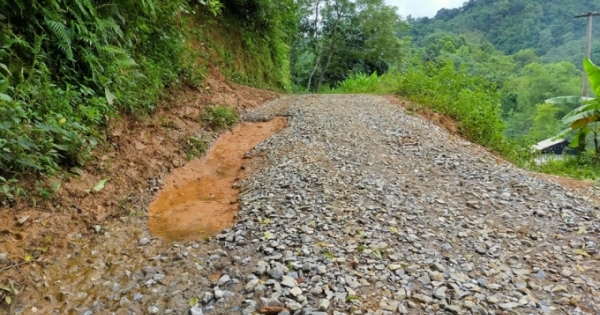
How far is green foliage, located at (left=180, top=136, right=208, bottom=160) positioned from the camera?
5.36 metres

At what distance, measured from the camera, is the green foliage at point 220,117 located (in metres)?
6.66

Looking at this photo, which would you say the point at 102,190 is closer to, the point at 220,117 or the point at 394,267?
the point at 394,267

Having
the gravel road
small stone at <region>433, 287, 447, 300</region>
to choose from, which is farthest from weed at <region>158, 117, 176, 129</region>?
small stone at <region>433, 287, 447, 300</region>

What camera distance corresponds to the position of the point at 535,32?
52.9 m

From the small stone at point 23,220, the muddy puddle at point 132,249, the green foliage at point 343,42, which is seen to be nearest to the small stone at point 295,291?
the muddy puddle at point 132,249

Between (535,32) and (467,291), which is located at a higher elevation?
(535,32)

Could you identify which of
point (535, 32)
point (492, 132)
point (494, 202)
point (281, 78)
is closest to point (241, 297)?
point (494, 202)

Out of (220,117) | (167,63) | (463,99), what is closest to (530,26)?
(463,99)

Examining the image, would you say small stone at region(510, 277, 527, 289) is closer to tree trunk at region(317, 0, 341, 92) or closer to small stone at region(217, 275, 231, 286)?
small stone at region(217, 275, 231, 286)

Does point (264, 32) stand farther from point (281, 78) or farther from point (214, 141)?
point (214, 141)

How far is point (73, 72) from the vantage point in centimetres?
411

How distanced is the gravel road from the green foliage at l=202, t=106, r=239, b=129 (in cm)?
192

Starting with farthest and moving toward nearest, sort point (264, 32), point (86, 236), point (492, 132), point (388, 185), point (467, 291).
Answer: point (264, 32) < point (492, 132) < point (388, 185) < point (86, 236) < point (467, 291)

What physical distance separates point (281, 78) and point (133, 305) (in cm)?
1439
